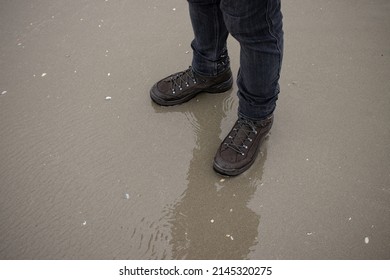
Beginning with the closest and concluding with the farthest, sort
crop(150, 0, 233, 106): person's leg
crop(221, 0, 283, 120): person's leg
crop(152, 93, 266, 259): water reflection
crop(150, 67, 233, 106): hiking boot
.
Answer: crop(221, 0, 283, 120): person's leg, crop(152, 93, 266, 259): water reflection, crop(150, 0, 233, 106): person's leg, crop(150, 67, 233, 106): hiking boot

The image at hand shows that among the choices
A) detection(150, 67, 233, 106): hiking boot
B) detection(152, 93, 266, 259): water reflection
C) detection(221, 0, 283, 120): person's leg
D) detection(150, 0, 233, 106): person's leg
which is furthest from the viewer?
detection(150, 67, 233, 106): hiking boot

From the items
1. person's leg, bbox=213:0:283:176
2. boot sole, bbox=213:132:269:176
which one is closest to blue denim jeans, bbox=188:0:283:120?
person's leg, bbox=213:0:283:176

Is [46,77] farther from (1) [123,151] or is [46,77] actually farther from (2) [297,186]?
(2) [297,186]

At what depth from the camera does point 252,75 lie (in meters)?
1.16

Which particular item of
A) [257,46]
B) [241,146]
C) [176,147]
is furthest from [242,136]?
[257,46]

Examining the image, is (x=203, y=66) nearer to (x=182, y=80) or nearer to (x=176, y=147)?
(x=182, y=80)

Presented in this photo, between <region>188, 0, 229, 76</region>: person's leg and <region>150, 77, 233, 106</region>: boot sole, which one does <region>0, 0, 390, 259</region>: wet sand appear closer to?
<region>150, 77, 233, 106</region>: boot sole

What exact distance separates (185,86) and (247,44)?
1.71 feet

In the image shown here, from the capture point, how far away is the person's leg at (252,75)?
100 centimetres

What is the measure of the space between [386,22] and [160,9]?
4.23ft

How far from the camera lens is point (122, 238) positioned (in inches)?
47.9

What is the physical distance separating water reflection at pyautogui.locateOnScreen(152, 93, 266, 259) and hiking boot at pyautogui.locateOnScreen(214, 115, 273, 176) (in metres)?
0.04

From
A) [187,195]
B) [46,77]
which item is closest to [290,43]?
[187,195]

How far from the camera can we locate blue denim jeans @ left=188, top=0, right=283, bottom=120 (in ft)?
3.30
